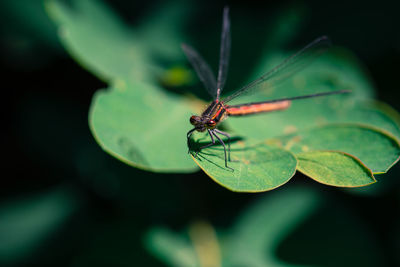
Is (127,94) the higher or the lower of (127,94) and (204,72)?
the higher

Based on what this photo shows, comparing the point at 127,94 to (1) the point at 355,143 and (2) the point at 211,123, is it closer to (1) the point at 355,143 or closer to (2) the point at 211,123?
(2) the point at 211,123

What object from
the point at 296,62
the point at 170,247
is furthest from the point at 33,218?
the point at 296,62

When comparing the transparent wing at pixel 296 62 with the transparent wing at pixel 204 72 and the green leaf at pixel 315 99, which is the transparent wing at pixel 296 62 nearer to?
the green leaf at pixel 315 99

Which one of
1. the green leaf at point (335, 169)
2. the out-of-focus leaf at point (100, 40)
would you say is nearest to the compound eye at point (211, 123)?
the green leaf at point (335, 169)

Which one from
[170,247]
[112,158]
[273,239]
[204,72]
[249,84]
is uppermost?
[204,72]

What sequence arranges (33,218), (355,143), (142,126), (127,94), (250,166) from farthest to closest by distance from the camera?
(33,218) < (127,94) < (142,126) < (355,143) < (250,166)

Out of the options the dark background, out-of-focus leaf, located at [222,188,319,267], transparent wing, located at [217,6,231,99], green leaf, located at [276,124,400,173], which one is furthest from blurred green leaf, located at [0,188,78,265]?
green leaf, located at [276,124,400,173]

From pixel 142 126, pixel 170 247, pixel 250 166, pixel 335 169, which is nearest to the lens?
pixel 335 169
